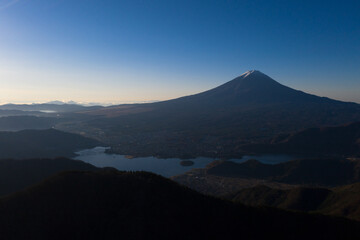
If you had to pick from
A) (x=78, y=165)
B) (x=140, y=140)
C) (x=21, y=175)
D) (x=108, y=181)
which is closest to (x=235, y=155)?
(x=140, y=140)

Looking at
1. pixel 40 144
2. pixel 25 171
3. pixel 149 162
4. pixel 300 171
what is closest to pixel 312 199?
pixel 300 171

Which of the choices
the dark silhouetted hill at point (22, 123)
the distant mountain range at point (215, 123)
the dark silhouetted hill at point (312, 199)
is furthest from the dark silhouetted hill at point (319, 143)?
the dark silhouetted hill at point (22, 123)

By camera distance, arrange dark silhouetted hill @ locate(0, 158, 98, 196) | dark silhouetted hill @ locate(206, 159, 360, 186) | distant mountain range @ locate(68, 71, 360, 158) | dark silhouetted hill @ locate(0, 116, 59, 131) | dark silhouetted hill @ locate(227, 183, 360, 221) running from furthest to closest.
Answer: dark silhouetted hill @ locate(0, 116, 59, 131)
distant mountain range @ locate(68, 71, 360, 158)
dark silhouetted hill @ locate(206, 159, 360, 186)
dark silhouetted hill @ locate(0, 158, 98, 196)
dark silhouetted hill @ locate(227, 183, 360, 221)

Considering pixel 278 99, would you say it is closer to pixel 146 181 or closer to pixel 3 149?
pixel 3 149

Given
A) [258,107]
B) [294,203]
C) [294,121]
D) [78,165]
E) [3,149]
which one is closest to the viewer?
[294,203]

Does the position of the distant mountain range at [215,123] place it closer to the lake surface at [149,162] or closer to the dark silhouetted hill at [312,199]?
the lake surface at [149,162]

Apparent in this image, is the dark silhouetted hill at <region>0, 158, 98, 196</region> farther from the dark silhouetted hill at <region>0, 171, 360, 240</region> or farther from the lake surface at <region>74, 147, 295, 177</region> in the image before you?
the lake surface at <region>74, 147, 295, 177</region>

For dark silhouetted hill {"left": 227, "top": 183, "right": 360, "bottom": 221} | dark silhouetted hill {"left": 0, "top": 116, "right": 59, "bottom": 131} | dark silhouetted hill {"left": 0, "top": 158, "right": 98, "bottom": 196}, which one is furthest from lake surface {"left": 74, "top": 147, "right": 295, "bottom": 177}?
dark silhouetted hill {"left": 0, "top": 116, "right": 59, "bottom": 131}
